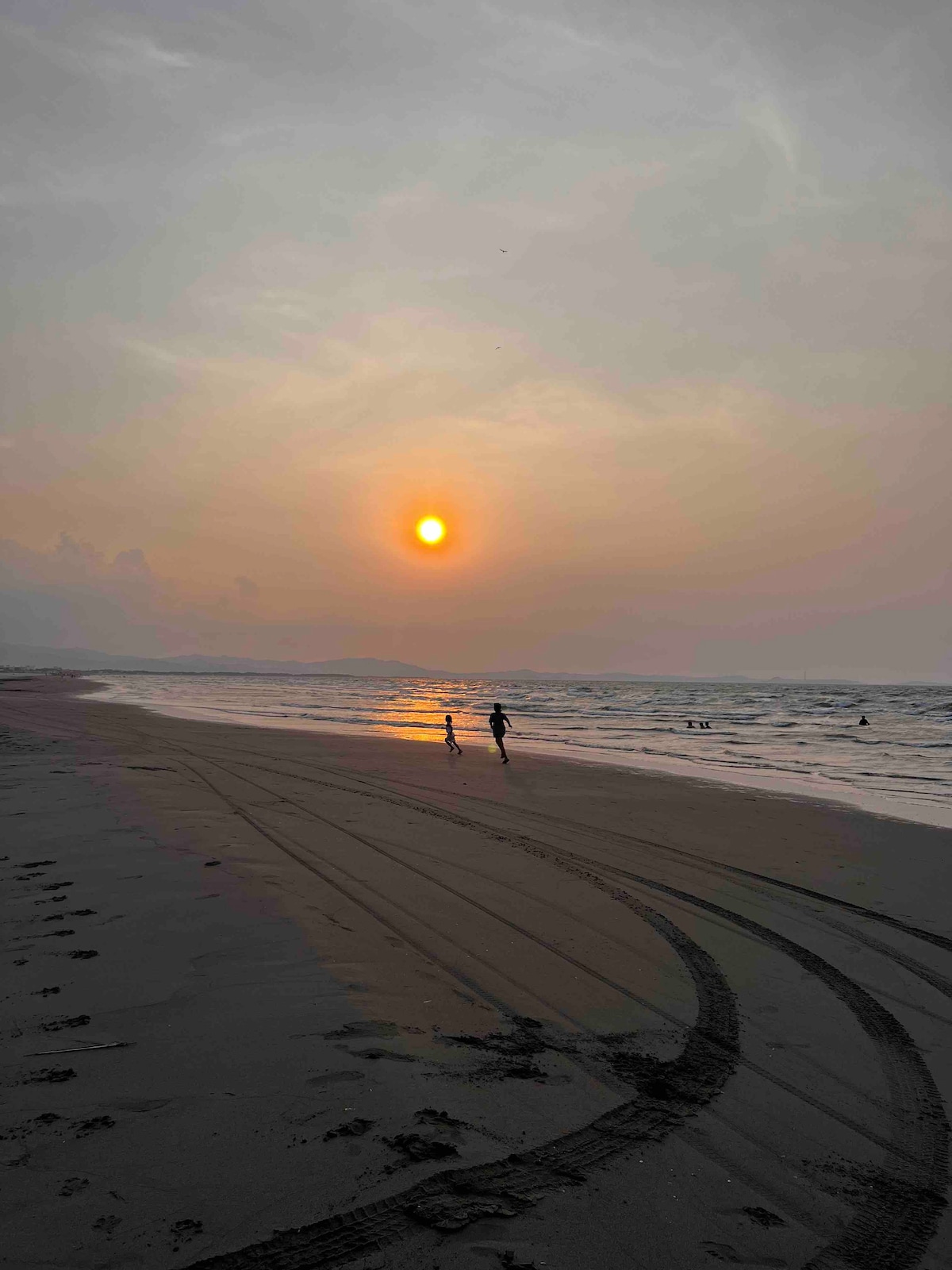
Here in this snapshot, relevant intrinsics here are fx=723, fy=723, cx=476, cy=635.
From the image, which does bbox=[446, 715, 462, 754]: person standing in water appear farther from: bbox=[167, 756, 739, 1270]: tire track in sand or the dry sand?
bbox=[167, 756, 739, 1270]: tire track in sand

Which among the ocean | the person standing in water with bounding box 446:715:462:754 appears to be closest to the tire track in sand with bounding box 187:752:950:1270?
the ocean

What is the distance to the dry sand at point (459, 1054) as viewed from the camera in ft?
10.7

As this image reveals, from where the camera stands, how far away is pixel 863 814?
1494 centimetres

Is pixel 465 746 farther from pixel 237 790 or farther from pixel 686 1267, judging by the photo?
pixel 686 1267

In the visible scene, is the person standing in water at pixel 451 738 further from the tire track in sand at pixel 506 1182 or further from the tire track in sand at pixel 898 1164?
the tire track in sand at pixel 506 1182

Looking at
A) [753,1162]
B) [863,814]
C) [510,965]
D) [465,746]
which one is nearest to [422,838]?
[510,965]

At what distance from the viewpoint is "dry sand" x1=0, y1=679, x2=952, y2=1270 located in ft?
10.7

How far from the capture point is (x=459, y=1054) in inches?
185

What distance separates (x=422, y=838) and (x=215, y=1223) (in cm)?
810

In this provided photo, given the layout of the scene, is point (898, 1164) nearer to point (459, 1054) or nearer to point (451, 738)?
point (459, 1054)

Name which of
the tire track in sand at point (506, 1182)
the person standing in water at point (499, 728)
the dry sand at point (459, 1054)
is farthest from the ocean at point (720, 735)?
the tire track in sand at point (506, 1182)

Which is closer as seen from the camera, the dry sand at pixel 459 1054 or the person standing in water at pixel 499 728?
the dry sand at pixel 459 1054

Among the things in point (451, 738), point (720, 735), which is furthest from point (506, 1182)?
point (720, 735)

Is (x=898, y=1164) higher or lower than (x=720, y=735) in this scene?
higher
